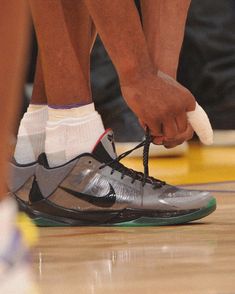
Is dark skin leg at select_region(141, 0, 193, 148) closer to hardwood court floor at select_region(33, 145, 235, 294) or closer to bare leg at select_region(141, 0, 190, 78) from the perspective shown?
bare leg at select_region(141, 0, 190, 78)

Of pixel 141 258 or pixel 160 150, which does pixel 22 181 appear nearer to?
pixel 141 258

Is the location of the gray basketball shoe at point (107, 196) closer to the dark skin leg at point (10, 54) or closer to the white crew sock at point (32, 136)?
the white crew sock at point (32, 136)

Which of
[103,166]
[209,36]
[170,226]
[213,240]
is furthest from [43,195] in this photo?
[209,36]

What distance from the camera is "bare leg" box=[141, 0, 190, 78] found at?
1486mm

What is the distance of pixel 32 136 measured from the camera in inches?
62.4

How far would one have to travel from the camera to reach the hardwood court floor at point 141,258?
1.00m

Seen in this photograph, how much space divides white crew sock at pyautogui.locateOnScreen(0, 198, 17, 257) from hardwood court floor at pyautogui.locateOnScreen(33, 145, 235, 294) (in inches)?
13.6

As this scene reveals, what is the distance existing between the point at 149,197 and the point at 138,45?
266 millimetres

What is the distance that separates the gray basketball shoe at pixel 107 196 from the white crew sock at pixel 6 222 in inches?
32.5

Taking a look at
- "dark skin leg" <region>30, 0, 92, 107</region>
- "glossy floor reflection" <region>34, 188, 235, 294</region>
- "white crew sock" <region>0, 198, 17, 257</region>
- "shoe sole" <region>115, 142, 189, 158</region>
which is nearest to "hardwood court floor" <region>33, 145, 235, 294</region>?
"glossy floor reflection" <region>34, 188, 235, 294</region>

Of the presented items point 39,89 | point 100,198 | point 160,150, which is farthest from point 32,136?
point 160,150

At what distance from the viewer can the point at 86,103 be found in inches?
58.7

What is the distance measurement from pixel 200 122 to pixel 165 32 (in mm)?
178

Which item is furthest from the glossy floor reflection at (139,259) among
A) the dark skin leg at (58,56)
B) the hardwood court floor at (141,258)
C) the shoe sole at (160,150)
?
the shoe sole at (160,150)
